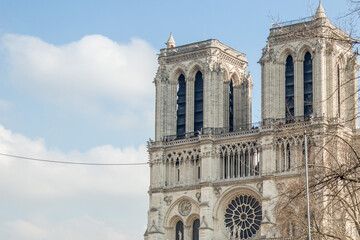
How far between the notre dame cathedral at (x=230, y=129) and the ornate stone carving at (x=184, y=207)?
107mm

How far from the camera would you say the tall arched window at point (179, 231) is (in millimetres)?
79363

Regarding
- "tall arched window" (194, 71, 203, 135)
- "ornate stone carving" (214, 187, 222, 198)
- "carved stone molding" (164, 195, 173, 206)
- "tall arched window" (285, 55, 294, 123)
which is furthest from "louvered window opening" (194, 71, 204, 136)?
"tall arched window" (285, 55, 294, 123)

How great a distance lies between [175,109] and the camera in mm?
81500

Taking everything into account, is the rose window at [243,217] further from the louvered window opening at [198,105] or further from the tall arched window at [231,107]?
the louvered window opening at [198,105]

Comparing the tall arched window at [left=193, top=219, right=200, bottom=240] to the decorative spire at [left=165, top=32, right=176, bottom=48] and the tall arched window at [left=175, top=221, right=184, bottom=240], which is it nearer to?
the tall arched window at [left=175, top=221, right=184, bottom=240]

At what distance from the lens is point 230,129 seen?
268 ft

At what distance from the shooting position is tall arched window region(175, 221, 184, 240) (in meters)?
79.4

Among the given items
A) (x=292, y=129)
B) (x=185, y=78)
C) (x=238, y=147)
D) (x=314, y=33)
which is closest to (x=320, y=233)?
(x=314, y=33)

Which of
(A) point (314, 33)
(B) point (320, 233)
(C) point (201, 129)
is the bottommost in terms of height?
(B) point (320, 233)

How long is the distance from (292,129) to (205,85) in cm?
1125

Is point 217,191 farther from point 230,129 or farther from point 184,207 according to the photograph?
point 230,129

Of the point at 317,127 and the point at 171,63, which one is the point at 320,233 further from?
the point at 171,63

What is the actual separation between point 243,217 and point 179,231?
654 cm

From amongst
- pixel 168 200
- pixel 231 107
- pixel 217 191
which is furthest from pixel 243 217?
pixel 231 107
